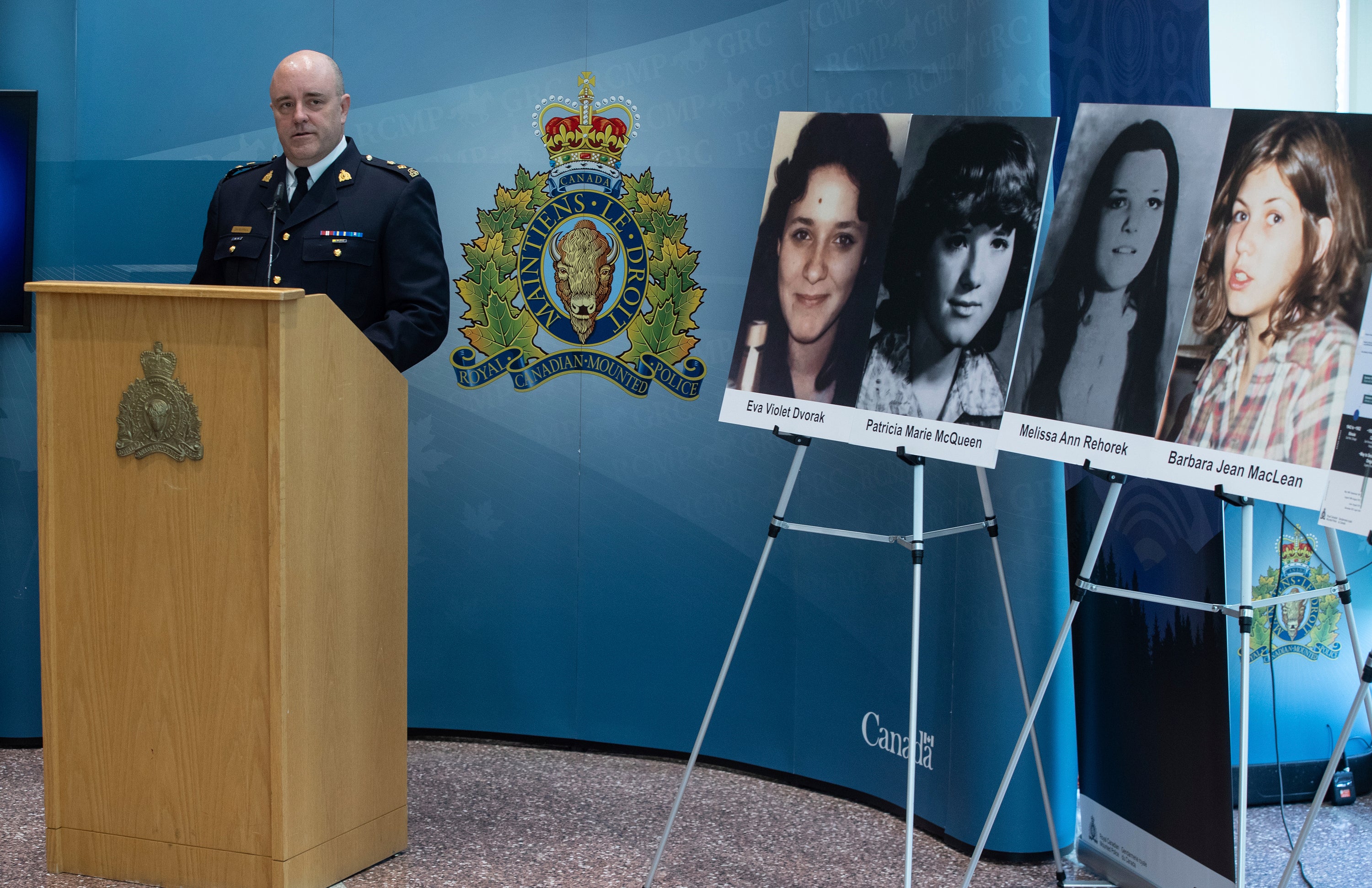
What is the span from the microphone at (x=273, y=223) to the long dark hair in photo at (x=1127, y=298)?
1.68 meters

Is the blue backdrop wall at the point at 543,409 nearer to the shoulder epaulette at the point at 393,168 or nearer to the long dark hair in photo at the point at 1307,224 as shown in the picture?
the shoulder epaulette at the point at 393,168

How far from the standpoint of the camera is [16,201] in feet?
11.2

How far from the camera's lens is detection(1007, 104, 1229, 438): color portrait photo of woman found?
2.18 m

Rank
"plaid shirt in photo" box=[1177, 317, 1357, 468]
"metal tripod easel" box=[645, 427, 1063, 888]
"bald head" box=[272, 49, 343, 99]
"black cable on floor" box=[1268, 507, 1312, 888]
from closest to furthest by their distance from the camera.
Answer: "plaid shirt in photo" box=[1177, 317, 1357, 468] < "metal tripod easel" box=[645, 427, 1063, 888] < "bald head" box=[272, 49, 343, 99] < "black cable on floor" box=[1268, 507, 1312, 888]

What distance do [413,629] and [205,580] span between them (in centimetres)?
128

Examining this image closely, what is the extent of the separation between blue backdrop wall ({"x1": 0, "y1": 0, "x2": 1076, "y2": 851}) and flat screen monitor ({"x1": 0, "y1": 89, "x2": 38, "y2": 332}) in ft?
0.14

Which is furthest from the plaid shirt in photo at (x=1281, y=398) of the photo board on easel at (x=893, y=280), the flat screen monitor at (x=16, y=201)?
the flat screen monitor at (x=16, y=201)

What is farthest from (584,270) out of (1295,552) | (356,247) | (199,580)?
→ (1295,552)

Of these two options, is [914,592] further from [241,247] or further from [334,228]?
[241,247]

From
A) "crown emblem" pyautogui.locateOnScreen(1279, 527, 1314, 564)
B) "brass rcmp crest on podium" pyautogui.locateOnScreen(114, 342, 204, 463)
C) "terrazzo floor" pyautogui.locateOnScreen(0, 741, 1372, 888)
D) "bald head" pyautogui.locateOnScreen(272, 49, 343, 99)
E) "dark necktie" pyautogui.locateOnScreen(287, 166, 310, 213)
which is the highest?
"bald head" pyautogui.locateOnScreen(272, 49, 343, 99)

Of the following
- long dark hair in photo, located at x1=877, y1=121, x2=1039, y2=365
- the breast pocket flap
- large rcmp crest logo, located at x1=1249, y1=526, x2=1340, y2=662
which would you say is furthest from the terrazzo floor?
the breast pocket flap

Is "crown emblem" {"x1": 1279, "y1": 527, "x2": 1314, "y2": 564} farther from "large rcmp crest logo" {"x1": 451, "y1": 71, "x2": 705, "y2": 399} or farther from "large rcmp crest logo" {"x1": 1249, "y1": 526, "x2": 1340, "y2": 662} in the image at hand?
"large rcmp crest logo" {"x1": 451, "y1": 71, "x2": 705, "y2": 399}

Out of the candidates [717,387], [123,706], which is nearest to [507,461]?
[717,387]

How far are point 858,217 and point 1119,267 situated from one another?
550 millimetres
